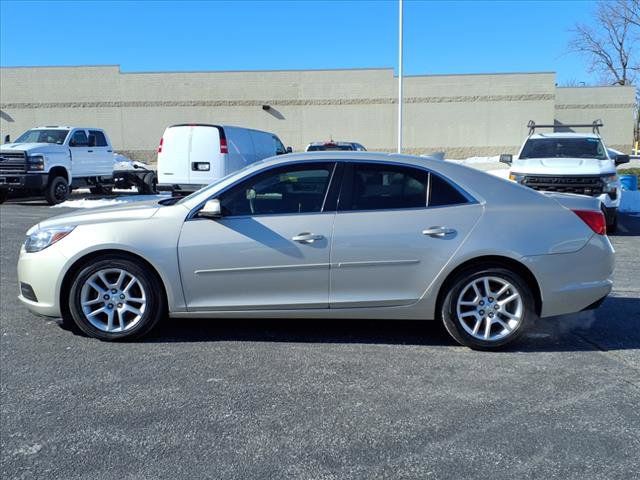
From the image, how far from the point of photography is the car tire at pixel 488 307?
4.79m

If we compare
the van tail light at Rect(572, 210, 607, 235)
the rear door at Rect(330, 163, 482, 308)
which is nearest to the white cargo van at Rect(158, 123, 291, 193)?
the rear door at Rect(330, 163, 482, 308)

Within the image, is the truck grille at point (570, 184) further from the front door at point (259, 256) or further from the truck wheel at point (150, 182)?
the truck wheel at point (150, 182)

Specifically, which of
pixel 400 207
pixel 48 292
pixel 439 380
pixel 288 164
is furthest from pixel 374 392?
pixel 48 292

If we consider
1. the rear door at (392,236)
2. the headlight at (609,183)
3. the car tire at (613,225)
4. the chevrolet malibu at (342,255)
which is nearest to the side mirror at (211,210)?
the chevrolet malibu at (342,255)

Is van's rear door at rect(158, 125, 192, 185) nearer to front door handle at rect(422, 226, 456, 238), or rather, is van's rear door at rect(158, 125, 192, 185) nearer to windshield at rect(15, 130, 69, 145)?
windshield at rect(15, 130, 69, 145)

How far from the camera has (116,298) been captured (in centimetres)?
493

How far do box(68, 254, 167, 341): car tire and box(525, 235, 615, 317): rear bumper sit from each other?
10.1 ft

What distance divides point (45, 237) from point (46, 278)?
1.19 feet

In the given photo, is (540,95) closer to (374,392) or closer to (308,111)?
(308,111)

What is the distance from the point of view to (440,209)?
485cm

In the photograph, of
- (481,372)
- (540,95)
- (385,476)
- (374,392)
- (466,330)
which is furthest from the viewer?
(540,95)

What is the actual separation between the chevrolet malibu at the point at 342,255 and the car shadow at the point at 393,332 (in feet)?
1.05

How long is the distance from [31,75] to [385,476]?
47365 millimetres

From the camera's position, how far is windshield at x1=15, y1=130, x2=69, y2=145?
17.8 metres
